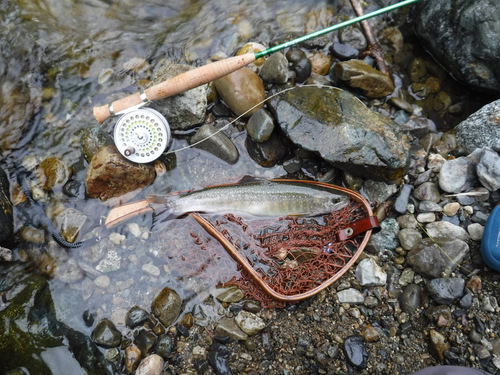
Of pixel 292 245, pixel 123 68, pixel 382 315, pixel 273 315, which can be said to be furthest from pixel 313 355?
pixel 123 68

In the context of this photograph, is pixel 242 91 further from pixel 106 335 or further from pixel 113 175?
pixel 106 335

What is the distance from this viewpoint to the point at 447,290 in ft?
11.9

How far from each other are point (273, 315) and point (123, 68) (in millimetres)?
3386

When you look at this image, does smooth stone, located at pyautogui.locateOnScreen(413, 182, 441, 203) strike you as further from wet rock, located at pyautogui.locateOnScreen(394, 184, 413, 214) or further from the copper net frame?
the copper net frame

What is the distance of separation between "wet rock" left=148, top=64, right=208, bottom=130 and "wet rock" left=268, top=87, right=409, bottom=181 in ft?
2.60

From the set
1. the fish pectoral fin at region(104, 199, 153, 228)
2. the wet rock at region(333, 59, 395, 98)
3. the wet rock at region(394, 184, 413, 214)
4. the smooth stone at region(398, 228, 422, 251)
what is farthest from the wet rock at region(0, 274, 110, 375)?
the wet rock at region(333, 59, 395, 98)

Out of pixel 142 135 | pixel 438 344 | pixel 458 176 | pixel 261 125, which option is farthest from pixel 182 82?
pixel 438 344

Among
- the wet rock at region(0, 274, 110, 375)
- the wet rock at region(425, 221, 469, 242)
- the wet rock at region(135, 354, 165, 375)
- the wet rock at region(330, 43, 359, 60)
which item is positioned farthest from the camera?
the wet rock at region(330, 43, 359, 60)

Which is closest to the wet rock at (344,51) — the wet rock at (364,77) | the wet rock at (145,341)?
the wet rock at (364,77)

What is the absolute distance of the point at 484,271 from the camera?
3.74m

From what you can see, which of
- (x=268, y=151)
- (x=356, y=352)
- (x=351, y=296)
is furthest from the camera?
(x=268, y=151)

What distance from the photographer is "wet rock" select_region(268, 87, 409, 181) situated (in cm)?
379

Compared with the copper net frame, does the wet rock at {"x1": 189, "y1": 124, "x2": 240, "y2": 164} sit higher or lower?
higher

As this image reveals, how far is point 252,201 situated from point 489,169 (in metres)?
2.41
